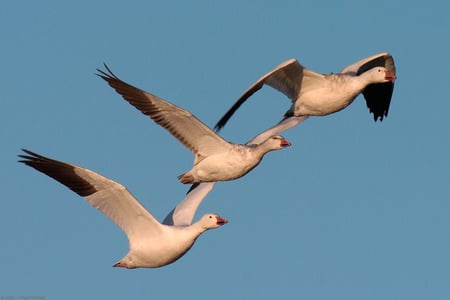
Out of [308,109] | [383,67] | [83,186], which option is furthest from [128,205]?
[383,67]

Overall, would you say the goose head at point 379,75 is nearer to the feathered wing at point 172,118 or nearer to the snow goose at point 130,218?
the feathered wing at point 172,118

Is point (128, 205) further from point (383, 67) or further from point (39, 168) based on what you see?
point (383, 67)

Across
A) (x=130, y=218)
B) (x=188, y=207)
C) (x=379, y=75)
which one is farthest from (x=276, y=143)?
(x=130, y=218)

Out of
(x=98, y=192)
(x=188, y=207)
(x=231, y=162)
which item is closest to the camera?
(x=98, y=192)

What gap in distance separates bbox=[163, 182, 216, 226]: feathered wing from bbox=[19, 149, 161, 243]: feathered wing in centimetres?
126

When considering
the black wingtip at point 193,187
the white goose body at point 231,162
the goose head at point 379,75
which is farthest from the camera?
the black wingtip at point 193,187

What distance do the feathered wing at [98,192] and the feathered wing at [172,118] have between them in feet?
3.55

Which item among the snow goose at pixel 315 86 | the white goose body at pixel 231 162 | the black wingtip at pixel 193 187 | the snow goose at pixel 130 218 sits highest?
the snow goose at pixel 315 86

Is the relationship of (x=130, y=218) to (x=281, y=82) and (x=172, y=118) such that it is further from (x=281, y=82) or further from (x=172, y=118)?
(x=281, y=82)

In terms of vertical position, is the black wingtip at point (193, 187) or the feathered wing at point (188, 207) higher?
the black wingtip at point (193, 187)

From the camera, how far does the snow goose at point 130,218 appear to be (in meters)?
16.6

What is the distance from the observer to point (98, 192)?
16703 millimetres

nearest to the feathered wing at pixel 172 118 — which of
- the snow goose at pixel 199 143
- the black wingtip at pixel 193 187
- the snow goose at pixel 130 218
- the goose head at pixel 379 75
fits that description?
the snow goose at pixel 199 143

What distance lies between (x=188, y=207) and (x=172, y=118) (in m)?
1.79
